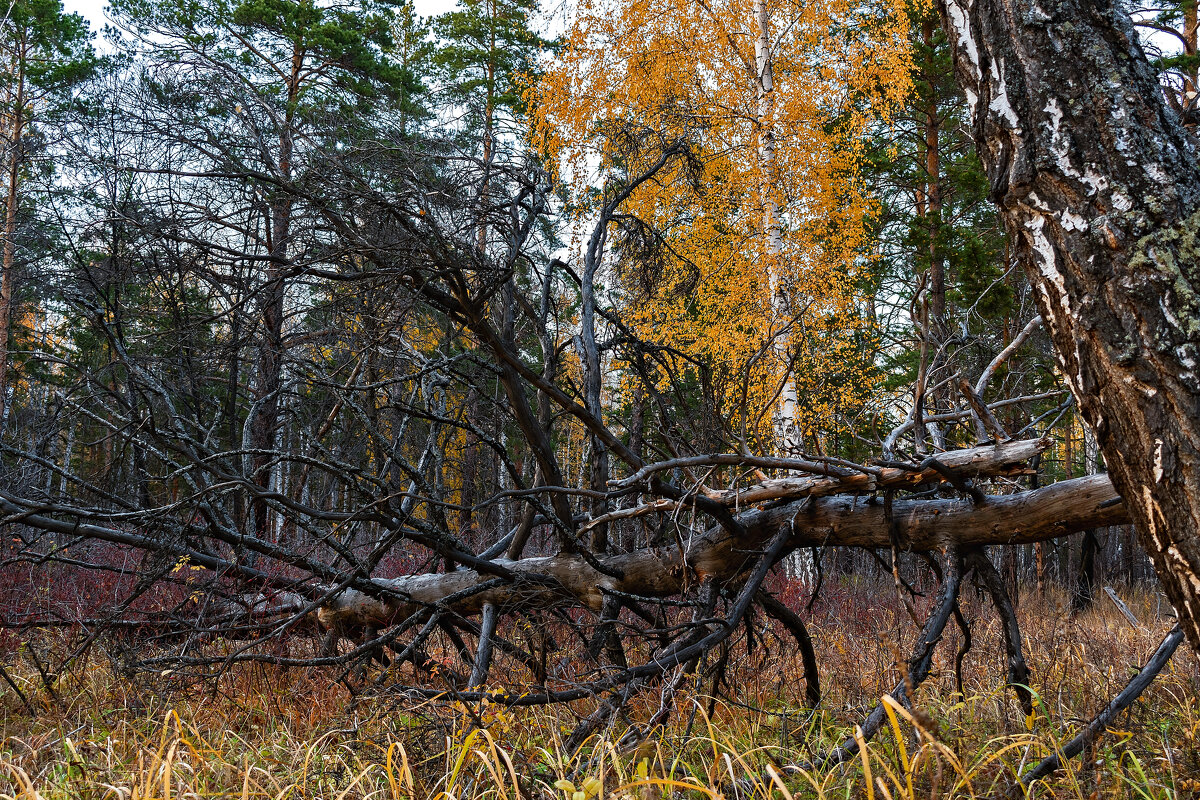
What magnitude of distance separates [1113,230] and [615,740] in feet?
8.47

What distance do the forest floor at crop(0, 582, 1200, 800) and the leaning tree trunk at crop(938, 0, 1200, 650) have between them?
2.34ft

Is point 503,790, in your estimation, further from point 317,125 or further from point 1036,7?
point 317,125

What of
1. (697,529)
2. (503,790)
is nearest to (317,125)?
(697,529)

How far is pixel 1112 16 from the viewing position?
1671 mm

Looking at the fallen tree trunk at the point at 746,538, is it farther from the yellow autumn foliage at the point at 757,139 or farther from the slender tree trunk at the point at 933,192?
the slender tree trunk at the point at 933,192

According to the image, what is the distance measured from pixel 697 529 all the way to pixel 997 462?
1.82 metres

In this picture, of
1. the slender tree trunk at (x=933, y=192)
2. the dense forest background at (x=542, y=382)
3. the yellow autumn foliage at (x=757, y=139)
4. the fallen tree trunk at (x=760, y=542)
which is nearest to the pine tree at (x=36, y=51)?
the dense forest background at (x=542, y=382)

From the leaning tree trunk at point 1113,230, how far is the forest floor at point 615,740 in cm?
71

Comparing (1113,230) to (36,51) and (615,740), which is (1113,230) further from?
(36,51)

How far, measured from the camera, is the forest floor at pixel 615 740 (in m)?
2.43

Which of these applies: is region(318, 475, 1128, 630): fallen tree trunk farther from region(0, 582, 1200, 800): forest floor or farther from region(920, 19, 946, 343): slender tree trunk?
region(920, 19, 946, 343): slender tree trunk

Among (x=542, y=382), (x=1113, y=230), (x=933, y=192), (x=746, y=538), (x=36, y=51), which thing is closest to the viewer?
(x=1113, y=230)

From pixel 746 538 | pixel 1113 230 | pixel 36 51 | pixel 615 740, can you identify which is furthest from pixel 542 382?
pixel 36 51

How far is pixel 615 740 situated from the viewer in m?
3.20
